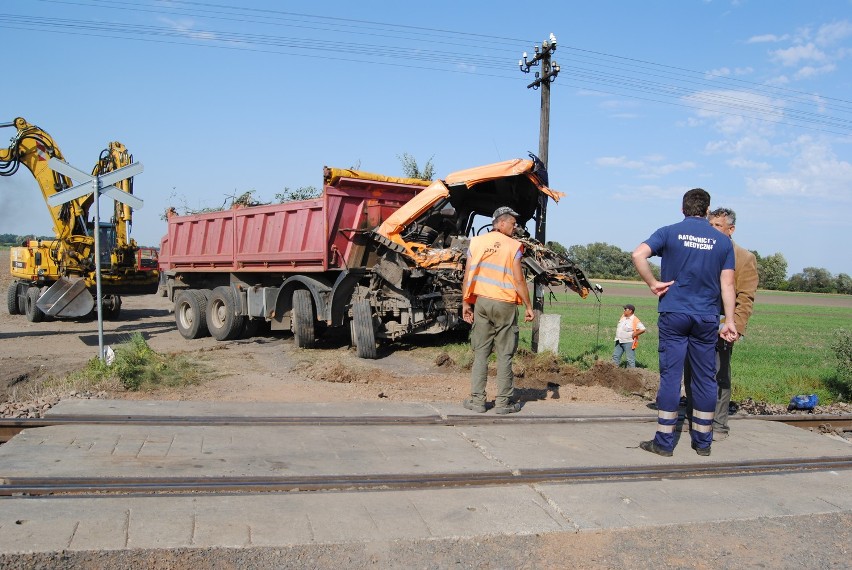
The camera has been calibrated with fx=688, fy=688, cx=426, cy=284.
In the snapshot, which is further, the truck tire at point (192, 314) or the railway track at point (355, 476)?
the truck tire at point (192, 314)

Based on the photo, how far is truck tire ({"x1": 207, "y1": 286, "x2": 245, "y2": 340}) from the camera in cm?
1434

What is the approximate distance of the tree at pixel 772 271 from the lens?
74500mm

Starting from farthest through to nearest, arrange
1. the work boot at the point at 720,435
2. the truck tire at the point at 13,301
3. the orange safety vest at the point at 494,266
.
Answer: the truck tire at the point at 13,301
the orange safety vest at the point at 494,266
the work boot at the point at 720,435

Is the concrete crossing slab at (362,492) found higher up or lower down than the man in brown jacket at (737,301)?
lower down

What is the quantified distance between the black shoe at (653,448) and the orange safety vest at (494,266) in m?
1.69

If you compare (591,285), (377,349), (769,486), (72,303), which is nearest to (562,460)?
(769,486)

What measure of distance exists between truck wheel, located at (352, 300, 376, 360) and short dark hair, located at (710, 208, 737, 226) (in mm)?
6397

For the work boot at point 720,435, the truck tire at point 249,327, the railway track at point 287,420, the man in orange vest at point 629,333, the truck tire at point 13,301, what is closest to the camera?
the railway track at point 287,420

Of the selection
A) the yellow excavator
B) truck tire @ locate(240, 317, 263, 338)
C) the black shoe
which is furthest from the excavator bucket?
the black shoe

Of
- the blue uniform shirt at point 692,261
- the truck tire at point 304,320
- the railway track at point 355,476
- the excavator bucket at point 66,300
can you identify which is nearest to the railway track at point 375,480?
the railway track at point 355,476

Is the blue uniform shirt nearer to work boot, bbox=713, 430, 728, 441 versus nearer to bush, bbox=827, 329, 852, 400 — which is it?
work boot, bbox=713, 430, 728, 441

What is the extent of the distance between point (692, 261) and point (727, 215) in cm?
117

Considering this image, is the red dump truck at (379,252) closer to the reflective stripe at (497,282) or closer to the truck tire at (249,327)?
the truck tire at (249,327)

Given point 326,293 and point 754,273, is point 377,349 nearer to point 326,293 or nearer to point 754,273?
point 326,293
